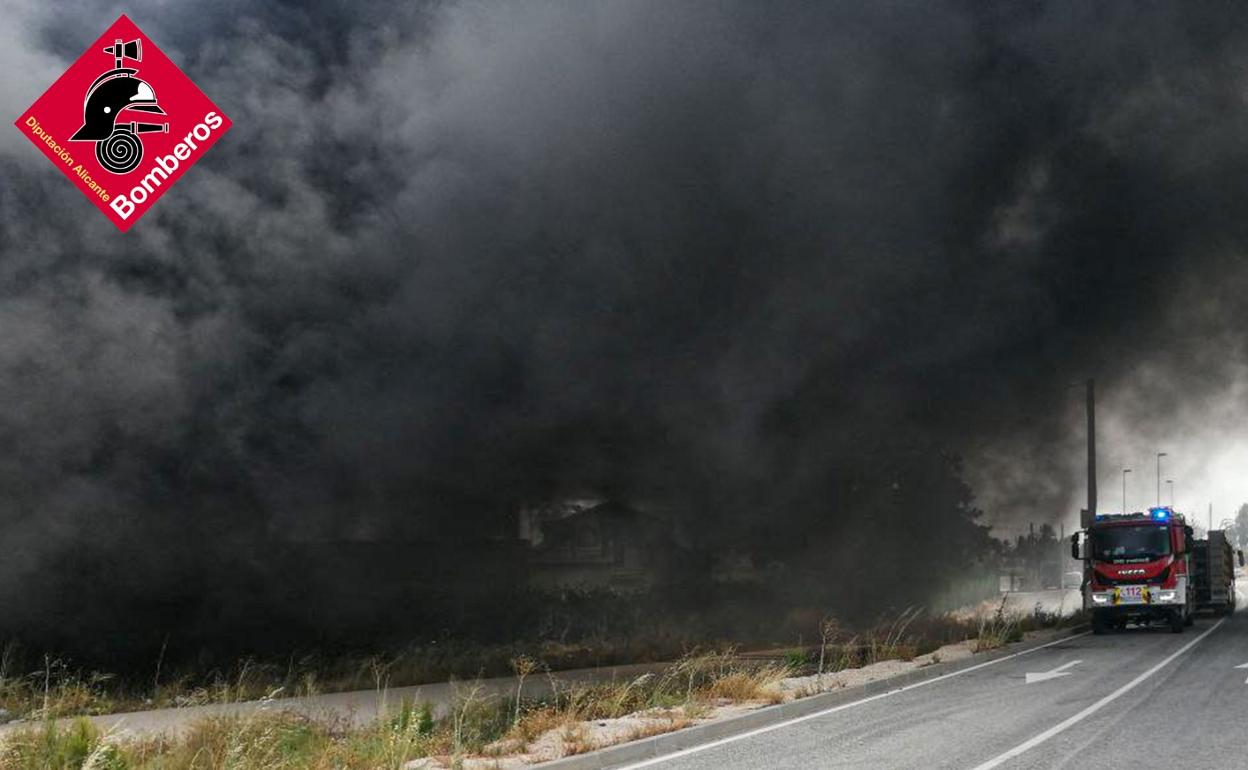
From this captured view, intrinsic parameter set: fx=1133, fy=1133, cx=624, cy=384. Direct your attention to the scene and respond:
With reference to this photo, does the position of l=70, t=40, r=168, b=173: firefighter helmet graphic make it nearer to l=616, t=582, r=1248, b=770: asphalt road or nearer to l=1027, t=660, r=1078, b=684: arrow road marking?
l=616, t=582, r=1248, b=770: asphalt road

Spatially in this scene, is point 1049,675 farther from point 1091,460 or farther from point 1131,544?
point 1091,460

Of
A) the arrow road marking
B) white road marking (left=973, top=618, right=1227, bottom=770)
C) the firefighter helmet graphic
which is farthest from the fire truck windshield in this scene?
the firefighter helmet graphic

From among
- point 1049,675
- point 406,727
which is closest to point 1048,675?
point 1049,675

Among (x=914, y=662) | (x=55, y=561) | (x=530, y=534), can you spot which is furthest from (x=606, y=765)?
(x=530, y=534)

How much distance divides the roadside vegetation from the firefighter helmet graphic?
5.98m

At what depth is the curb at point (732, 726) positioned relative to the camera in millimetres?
9102

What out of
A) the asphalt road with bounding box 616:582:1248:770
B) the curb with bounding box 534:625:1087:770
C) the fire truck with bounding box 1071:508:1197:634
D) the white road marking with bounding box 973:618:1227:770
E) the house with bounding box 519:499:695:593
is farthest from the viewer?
the house with bounding box 519:499:695:593

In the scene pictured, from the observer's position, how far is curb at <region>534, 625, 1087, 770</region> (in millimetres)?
9102

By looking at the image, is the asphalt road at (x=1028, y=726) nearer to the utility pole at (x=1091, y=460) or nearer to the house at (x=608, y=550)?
the utility pole at (x=1091, y=460)

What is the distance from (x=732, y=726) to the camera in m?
11.1

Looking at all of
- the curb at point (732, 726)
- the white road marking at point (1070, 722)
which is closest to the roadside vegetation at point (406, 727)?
the curb at point (732, 726)

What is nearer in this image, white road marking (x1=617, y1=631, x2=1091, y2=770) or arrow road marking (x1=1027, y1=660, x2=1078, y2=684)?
white road marking (x1=617, y1=631, x2=1091, y2=770)

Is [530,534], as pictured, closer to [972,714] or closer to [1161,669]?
[1161,669]

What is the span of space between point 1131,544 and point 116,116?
21.6 metres
